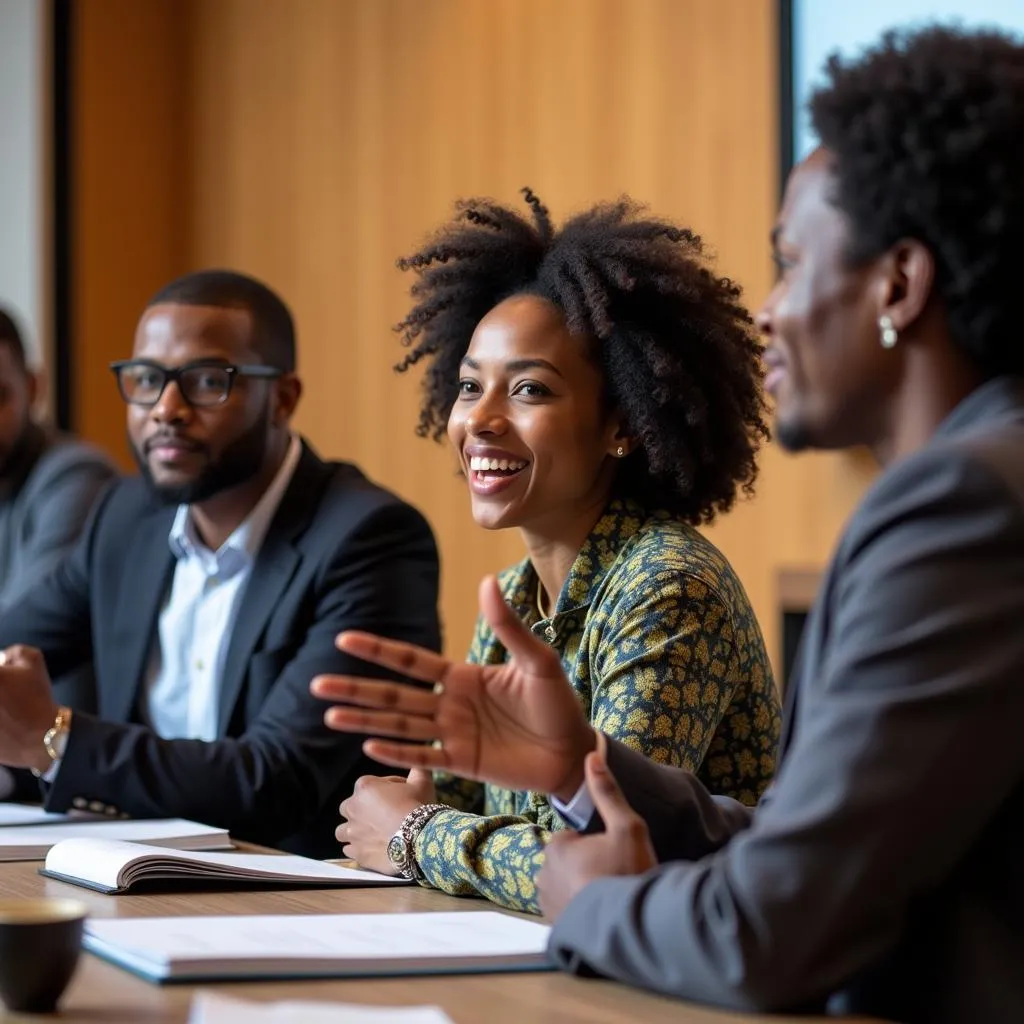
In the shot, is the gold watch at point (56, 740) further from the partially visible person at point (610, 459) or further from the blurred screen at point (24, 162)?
the blurred screen at point (24, 162)

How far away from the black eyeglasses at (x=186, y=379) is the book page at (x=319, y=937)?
1603mm

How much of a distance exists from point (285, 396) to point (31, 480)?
3.65 ft

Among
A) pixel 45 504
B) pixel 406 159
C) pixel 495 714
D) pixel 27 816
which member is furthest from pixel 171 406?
pixel 406 159

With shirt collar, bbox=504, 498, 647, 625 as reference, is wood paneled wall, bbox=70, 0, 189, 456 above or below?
above

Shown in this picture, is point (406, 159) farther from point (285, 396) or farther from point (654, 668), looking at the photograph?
point (654, 668)

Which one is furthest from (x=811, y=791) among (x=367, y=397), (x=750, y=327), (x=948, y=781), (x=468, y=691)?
(x=367, y=397)

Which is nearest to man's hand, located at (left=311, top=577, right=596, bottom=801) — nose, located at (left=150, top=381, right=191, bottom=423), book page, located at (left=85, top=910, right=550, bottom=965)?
book page, located at (left=85, top=910, right=550, bottom=965)

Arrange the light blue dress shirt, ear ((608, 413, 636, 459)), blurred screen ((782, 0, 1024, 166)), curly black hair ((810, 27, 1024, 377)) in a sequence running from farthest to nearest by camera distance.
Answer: blurred screen ((782, 0, 1024, 166)), the light blue dress shirt, ear ((608, 413, 636, 459)), curly black hair ((810, 27, 1024, 377))

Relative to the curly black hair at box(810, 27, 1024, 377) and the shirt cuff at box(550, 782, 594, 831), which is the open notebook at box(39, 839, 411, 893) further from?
the curly black hair at box(810, 27, 1024, 377)

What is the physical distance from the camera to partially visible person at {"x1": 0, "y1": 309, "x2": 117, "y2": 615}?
12.3ft

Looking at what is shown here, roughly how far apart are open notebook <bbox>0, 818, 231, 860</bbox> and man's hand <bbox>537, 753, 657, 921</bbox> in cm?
77

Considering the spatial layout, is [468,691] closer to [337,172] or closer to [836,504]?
[836,504]

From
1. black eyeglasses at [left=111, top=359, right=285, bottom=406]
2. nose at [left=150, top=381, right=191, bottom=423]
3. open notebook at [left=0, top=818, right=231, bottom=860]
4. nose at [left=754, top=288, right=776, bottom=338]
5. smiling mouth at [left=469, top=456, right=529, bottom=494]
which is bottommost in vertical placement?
open notebook at [left=0, top=818, right=231, bottom=860]

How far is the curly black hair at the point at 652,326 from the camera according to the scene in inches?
87.3
